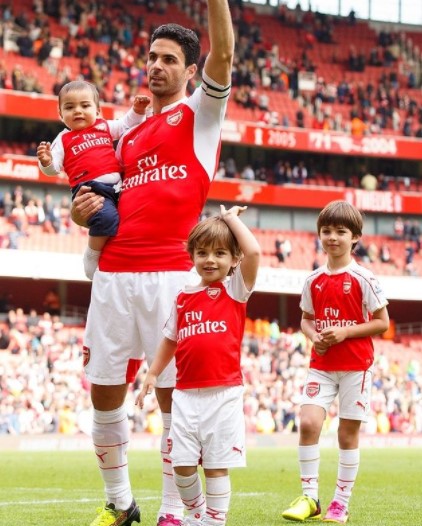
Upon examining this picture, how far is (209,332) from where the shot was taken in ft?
19.6

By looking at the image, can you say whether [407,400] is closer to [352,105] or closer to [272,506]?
[352,105]

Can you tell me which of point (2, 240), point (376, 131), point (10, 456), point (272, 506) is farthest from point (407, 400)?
point (272, 506)

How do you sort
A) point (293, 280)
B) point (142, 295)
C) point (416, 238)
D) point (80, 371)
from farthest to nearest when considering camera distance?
point (416, 238)
point (293, 280)
point (80, 371)
point (142, 295)

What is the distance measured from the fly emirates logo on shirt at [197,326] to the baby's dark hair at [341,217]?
6.58 ft

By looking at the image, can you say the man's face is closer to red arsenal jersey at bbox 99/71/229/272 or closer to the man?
the man

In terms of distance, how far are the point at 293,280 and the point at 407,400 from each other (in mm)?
8335

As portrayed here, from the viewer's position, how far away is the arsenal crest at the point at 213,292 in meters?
6.07

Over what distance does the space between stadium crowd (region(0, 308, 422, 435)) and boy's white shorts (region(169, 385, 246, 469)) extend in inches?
693

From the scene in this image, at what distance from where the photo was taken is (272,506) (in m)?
8.97

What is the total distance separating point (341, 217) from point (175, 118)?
174 cm

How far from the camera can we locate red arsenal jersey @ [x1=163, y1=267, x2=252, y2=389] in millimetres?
5902

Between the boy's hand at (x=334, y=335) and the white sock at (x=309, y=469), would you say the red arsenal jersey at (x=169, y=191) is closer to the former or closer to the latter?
the boy's hand at (x=334, y=335)

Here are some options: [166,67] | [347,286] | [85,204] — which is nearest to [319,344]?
[347,286]

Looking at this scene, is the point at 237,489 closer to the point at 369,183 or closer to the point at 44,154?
the point at 44,154
